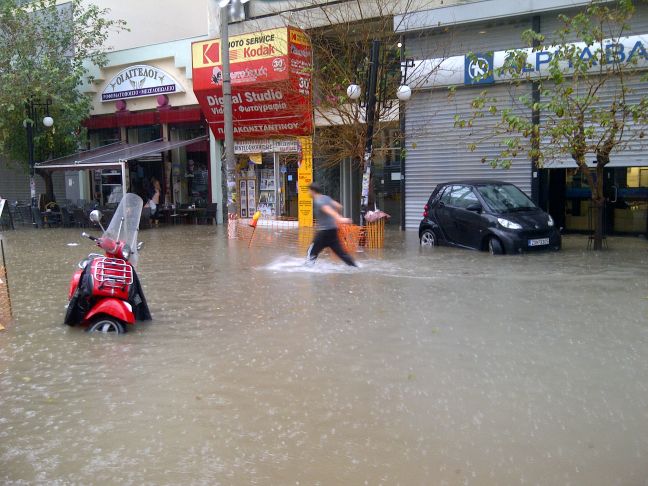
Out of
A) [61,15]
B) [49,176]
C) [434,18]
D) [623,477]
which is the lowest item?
[623,477]

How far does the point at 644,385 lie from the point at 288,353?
3089 millimetres

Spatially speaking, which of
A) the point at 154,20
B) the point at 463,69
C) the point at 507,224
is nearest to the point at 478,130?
the point at 463,69

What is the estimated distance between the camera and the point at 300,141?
20.3 m

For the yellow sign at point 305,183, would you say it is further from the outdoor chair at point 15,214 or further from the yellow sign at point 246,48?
the outdoor chair at point 15,214

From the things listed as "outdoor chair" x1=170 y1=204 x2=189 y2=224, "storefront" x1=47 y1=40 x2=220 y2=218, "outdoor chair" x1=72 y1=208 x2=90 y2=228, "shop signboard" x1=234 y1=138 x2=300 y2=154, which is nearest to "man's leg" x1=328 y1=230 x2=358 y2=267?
"shop signboard" x1=234 y1=138 x2=300 y2=154

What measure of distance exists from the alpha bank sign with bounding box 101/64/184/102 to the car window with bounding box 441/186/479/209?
11.7 metres

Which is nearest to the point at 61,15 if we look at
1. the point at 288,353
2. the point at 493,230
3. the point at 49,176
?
the point at 49,176

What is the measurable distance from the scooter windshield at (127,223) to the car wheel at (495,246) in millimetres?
7696

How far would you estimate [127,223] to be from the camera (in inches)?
288

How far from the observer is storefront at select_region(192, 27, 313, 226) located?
62.3 feet

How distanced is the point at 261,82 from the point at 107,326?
13459mm

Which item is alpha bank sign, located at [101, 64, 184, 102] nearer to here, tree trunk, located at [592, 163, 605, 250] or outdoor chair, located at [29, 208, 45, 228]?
outdoor chair, located at [29, 208, 45, 228]

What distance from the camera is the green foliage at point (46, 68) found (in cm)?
2128

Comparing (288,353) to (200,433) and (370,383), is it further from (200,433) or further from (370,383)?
(200,433)
